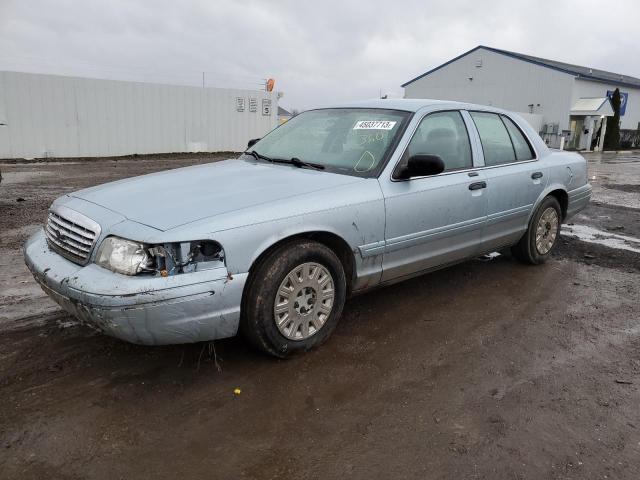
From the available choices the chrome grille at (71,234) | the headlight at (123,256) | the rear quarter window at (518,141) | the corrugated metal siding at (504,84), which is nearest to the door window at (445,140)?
the rear quarter window at (518,141)

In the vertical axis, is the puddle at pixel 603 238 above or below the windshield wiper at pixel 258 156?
below

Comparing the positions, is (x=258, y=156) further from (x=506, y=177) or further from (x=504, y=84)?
(x=504, y=84)

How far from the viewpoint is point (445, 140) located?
434 centimetres

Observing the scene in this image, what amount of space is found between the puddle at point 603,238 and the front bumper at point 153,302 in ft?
17.6

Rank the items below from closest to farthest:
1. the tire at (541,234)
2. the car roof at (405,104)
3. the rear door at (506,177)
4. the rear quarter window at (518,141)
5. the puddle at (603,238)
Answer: the car roof at (405,104), the rear door at (506,177), the rear quarter window at (518,141), the tire at (541,234), the puddle at (603,238)

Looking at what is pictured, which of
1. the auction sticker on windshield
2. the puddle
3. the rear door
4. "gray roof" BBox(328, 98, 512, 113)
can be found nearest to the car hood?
the auction sticker on windshield

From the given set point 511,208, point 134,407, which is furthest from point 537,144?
point 134,407

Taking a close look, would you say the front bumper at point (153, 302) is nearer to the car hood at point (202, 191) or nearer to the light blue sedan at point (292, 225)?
the light blue sedan at point (292, 225)

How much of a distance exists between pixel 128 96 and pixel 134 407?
59.3ft

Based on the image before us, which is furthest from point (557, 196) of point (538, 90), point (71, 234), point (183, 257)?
point (538, 90)

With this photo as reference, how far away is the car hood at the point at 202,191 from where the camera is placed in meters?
3.03

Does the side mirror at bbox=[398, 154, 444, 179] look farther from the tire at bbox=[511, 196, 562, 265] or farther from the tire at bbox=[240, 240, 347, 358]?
the tire at bbox=[511, 196, 562, 265]

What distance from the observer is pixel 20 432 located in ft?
8.56

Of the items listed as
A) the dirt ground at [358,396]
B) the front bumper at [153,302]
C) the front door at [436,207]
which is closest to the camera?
the dirt ground at [358,396]
